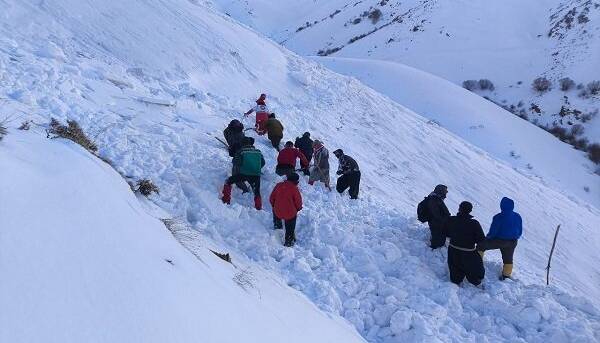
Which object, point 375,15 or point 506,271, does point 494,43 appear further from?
point 506,271

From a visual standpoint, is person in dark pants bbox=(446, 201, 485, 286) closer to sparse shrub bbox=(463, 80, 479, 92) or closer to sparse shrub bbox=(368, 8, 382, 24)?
sparse shrub bbox=(463, 80, 479, 92)

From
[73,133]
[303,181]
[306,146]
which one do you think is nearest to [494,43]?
[306,146]

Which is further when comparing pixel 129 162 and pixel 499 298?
pixel 129 162

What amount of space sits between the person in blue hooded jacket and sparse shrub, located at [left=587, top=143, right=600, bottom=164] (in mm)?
21931

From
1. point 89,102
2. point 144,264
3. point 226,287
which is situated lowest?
point 89,102

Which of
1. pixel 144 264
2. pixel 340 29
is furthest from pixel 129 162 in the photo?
pixel 340 29

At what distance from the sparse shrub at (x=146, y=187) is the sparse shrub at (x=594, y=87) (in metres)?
34.0

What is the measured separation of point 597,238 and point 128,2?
665 inches

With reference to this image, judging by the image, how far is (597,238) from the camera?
1728 centimetres

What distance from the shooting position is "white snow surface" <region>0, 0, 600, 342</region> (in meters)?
8.01

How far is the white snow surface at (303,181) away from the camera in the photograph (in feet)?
26.3

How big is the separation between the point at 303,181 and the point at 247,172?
195 cm

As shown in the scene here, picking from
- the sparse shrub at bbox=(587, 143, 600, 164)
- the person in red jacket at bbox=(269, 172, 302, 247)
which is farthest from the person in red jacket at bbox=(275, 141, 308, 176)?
the sparse shrub at bbox=(587, 143, 600, 164)

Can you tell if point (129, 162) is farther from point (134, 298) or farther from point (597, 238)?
point (597, 238)
